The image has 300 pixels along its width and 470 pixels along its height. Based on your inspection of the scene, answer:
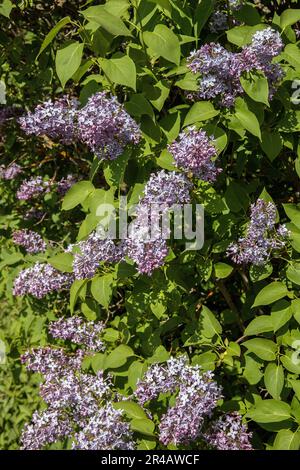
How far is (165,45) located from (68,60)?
33 centimetres

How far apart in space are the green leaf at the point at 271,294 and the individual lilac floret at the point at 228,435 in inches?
17.9

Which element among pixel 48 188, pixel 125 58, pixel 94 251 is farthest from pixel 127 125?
pixel 48 188

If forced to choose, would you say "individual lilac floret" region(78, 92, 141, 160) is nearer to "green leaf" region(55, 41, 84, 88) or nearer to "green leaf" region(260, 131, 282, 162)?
"green leaf" region(55, 41, 84, 88)

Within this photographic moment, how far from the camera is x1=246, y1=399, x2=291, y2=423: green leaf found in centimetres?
235

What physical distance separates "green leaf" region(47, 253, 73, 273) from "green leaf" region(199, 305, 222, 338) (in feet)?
1.81

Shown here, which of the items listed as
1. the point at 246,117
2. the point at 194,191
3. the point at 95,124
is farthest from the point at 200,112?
the point at 95,124

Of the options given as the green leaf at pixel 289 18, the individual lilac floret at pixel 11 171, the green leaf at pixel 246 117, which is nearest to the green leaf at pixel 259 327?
the green leaf at pixel 246 117

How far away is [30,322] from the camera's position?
3451 millimetres

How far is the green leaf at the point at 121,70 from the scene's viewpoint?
2.15 meters

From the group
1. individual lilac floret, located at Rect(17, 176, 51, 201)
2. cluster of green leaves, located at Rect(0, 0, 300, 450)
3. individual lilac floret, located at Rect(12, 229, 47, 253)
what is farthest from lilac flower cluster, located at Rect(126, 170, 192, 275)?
individual lilac floret, located at Rect(17, 176, 51, 201)

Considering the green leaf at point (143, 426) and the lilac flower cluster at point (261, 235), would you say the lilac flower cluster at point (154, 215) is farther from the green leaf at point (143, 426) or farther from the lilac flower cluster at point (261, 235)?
the green leaf at point (143, 426)

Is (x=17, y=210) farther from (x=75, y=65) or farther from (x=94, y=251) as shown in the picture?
(x=75, y=65)

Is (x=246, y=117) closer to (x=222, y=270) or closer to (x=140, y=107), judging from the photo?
(x=140, y=107)

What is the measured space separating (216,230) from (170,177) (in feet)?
1.41
